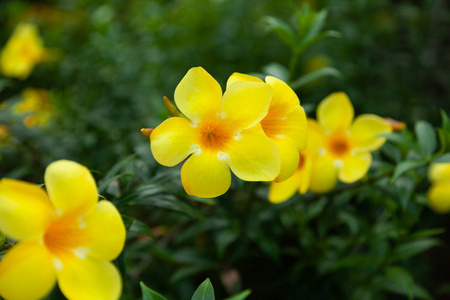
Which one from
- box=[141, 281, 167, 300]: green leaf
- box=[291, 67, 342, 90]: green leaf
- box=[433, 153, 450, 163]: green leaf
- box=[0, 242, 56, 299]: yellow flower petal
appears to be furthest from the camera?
box=[291, 67, 342, 90]: green leaf

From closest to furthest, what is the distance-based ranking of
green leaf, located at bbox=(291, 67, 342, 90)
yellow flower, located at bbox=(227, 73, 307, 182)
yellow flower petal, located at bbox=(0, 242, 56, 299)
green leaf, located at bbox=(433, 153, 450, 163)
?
yellow flower petal, located at bbox=(0, 242, 56, 299) < yellow flower, located at bbox=(227, 73, 307, 182) < green leaf, located at bbox=(433, 153, 450, 163) < green leaf, located at bbox=(291, 67, 342, 90)

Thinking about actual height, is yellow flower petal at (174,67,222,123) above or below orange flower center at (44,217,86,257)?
above

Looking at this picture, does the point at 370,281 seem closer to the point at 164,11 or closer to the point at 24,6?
the point at 164,11

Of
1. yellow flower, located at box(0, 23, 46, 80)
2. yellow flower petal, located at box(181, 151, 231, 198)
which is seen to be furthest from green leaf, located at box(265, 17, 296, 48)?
yellow flower, located at box(0, 23, 46, 80)

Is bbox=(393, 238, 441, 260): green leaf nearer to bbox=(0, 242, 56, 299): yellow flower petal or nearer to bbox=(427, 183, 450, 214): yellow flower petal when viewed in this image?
bbox=(427, 183, 450, 214): yellow flower petal

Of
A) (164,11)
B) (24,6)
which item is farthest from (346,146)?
(24,6)

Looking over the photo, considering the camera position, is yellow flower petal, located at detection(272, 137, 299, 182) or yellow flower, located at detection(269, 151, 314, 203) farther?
yellow flower, located at detection(269, 151, 314, 203)

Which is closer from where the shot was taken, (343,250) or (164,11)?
(343,250)
